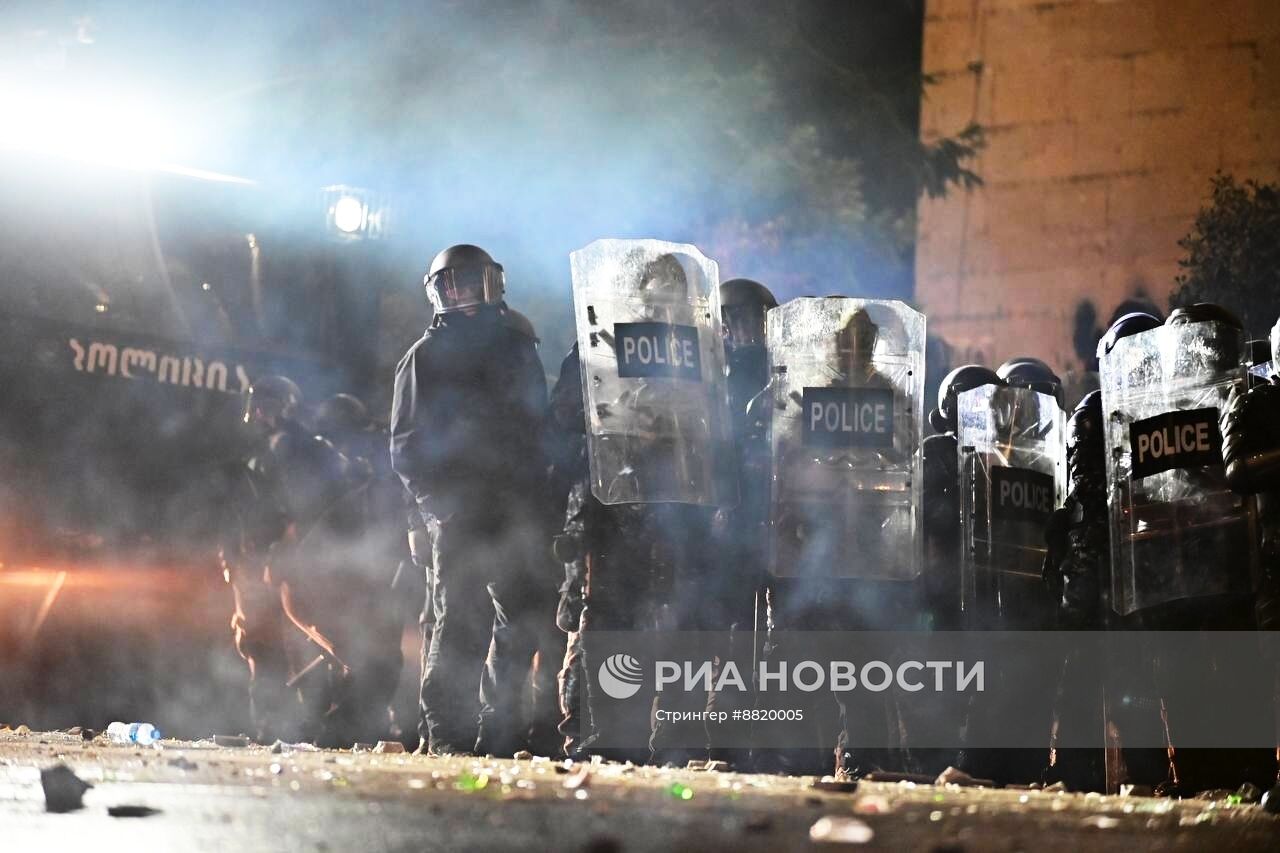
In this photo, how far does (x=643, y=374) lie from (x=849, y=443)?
0.81 m

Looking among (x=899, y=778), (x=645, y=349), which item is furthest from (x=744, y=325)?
(x=899, y=778)

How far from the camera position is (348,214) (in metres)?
9.22

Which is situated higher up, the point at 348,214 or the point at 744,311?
the point at 348,214

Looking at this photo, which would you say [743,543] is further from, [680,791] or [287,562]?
[287,562]

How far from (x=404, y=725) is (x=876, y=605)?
2.85 metres

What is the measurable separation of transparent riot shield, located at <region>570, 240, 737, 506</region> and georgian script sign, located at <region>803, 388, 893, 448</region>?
0.38m

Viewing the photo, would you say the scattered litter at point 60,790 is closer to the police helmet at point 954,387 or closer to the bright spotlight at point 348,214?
the police helmet at point 954,387

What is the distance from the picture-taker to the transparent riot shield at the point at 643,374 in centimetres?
617

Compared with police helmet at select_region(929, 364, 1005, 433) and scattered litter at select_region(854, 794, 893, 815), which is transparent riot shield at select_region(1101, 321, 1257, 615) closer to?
police helmet at select_region(929, 364, 1005, 433)

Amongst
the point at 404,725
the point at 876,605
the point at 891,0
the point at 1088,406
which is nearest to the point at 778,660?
the point at 876,605

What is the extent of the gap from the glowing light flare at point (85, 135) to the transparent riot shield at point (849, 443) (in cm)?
350

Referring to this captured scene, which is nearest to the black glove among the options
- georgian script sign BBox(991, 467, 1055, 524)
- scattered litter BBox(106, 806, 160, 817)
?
georgian script sign BBox(991, 467, 1055, 524)

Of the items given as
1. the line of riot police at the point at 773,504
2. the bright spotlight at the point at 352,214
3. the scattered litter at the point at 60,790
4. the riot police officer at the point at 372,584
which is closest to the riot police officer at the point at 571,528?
the line of riot police at the point at 773,504

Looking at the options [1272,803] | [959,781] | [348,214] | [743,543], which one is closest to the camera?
[1272,803]
